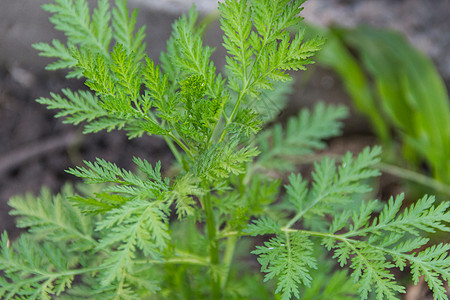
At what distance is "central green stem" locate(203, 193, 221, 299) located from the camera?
992mm

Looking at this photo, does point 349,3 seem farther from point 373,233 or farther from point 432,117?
point 373,233

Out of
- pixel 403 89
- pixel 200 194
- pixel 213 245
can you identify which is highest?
pixel 403 89

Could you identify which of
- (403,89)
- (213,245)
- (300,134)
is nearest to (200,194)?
(213,245)

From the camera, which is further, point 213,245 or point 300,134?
point 300,134

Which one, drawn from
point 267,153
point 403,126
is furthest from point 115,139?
point 403,126

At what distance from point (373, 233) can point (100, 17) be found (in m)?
0.79

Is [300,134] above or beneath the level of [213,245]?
above

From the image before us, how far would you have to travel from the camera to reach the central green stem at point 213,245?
3.26 feet

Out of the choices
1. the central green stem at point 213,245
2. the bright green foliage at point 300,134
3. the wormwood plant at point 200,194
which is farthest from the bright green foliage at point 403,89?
the central green stem at point 213,245

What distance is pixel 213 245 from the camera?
42.3 inches

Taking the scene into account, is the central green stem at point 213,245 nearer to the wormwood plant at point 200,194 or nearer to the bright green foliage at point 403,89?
the wormwood plant at point 200,194

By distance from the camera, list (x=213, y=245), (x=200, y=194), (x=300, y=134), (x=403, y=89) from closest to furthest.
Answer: (x=200, y=194) < (x=213, y=245) < (x=300, y=134) < (x=403, y=89)

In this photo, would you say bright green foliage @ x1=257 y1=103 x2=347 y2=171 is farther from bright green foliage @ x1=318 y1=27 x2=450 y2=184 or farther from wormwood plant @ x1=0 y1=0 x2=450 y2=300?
bright green foliage @ x1=318 y1=27 x2=450 y2=184

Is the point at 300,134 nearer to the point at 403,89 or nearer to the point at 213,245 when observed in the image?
the point at 213,245
